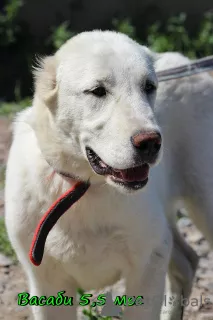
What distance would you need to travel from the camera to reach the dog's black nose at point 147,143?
10.1 ft

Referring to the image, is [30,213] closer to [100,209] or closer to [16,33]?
[100,209]

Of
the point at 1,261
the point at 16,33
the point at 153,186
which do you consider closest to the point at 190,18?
the point at 16,33

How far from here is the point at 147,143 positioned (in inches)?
121

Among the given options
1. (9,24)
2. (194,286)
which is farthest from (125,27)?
(194,286)

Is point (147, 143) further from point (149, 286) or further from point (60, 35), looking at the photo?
point (60, 35)

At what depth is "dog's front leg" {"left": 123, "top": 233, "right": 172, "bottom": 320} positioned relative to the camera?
3.62 m

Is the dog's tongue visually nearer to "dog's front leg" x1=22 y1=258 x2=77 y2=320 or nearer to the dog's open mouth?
the dog's open mouth

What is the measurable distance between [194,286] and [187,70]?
4.73 ft

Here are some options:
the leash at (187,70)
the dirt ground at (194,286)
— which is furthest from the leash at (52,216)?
the dirt ground at (194,286)

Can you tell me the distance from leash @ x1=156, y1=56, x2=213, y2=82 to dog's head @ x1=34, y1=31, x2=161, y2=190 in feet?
2.13

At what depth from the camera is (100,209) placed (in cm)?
351

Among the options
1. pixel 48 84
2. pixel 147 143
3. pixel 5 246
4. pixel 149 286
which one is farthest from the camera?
pixel 5 246

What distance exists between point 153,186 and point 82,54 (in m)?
0.78

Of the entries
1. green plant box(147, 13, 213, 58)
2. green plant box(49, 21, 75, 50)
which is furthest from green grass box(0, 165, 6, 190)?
green plant box(147, 13, 213, 58)
